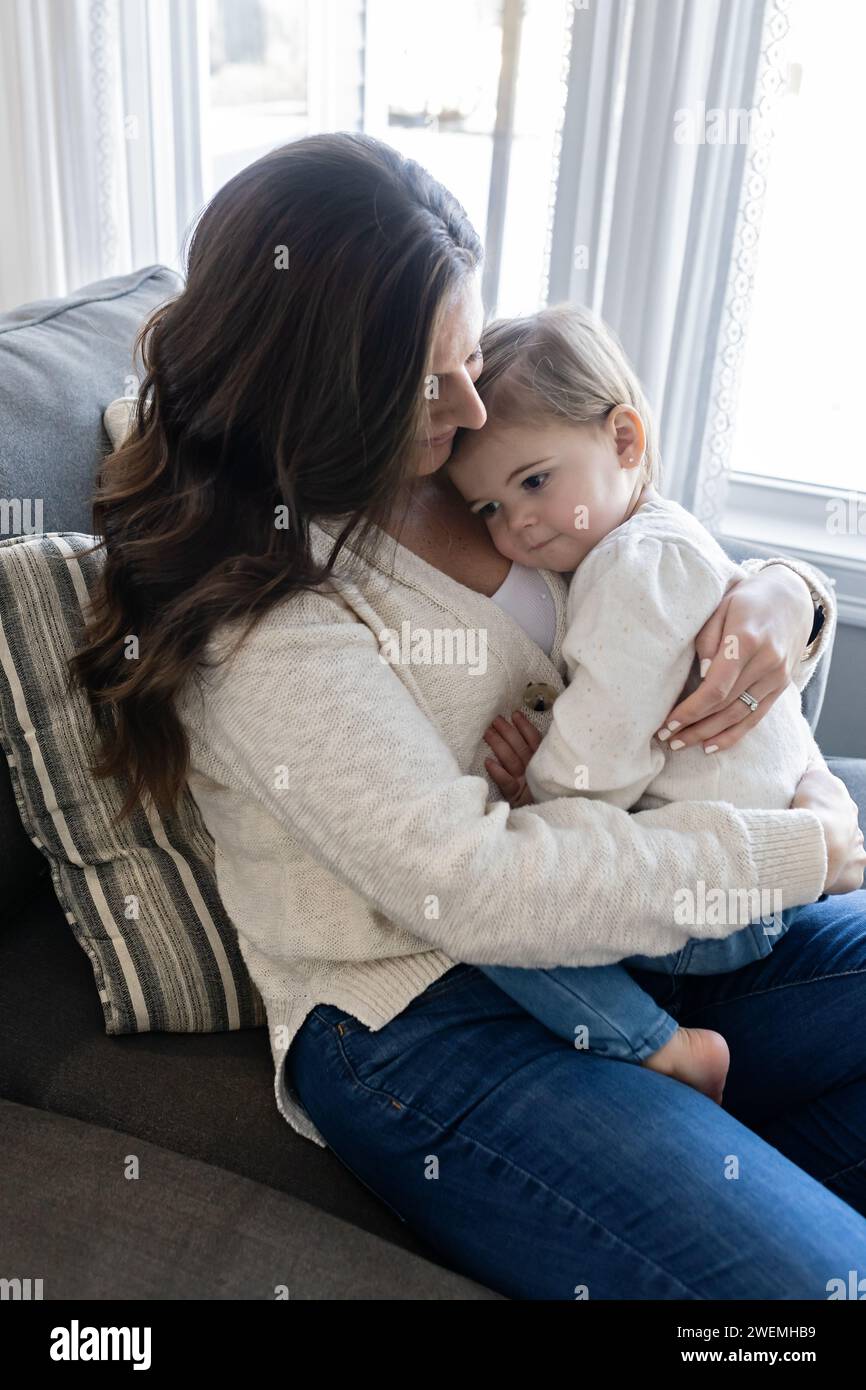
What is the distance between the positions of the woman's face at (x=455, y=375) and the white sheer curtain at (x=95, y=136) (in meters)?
1.34

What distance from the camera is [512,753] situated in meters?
1.14

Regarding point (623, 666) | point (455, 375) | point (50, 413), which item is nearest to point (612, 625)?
point (623, 666)

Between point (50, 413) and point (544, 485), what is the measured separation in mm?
543

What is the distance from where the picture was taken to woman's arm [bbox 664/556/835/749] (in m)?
1.10

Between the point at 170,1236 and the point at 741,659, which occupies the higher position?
the point at 741,659

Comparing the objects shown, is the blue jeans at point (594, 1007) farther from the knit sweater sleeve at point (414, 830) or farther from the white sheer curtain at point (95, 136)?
the white sheer curtain at point (95, 136)

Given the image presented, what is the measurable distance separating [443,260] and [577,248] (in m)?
0.99

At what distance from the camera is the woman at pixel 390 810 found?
93cm

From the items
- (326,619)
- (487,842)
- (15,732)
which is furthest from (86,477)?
(487,842)

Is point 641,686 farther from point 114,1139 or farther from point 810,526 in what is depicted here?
point 810,526

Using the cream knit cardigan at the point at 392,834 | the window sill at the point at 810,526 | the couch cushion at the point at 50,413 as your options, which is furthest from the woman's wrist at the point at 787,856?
the window sill at the point at 810,526

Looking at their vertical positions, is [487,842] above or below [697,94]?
below

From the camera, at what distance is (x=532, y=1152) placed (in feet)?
3.09
